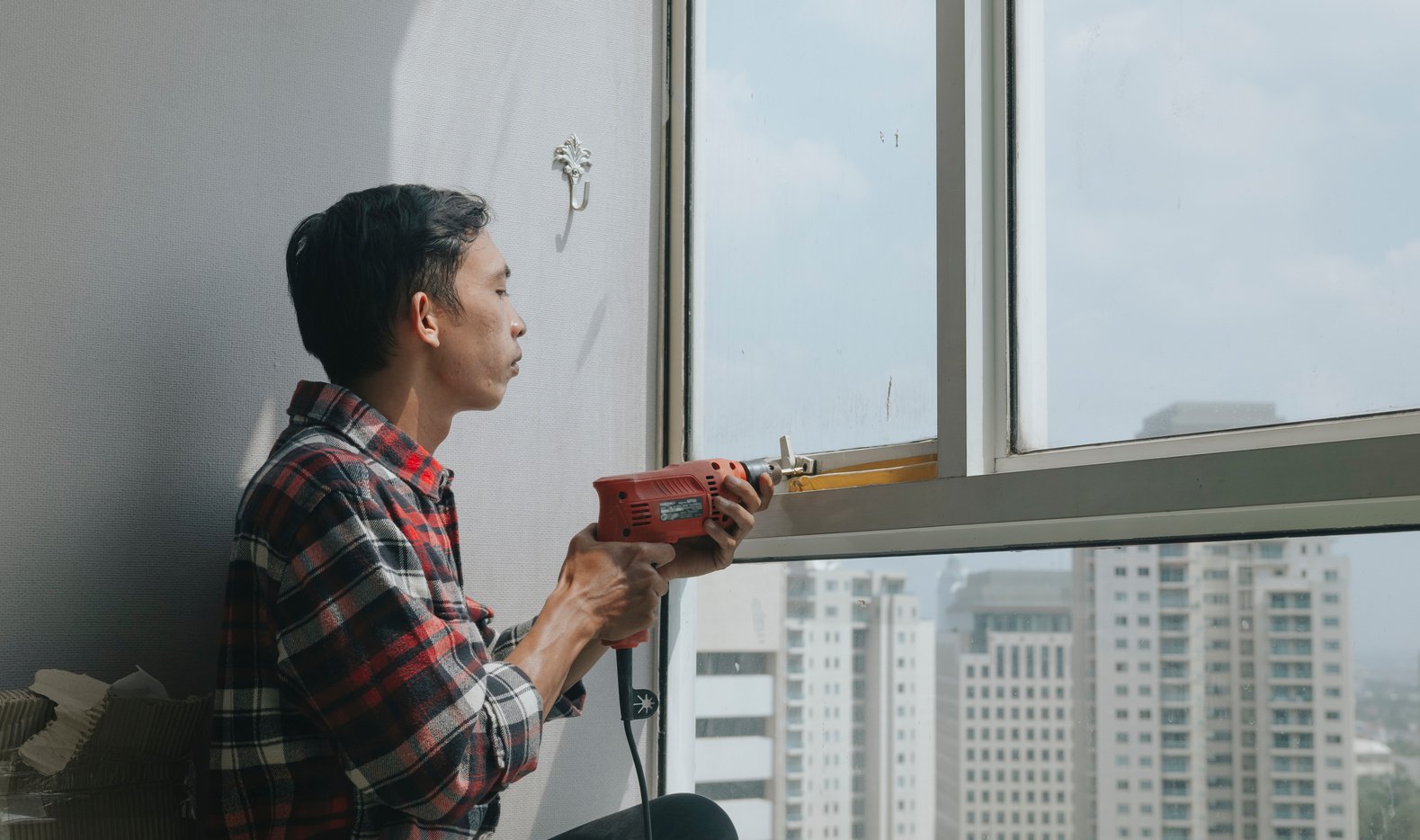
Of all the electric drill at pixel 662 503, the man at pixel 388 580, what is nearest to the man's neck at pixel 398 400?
the man at pixel 388 580

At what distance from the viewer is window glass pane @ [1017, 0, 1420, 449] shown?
1007mm

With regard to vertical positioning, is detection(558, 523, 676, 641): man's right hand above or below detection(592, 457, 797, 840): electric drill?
below

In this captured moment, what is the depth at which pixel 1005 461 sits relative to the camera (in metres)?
1.31

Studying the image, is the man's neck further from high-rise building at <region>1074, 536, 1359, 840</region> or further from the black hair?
high-rise building at <region>1074, 536, 1359, 840</region>

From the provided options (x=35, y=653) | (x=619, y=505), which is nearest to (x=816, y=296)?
(x=619, y=505)

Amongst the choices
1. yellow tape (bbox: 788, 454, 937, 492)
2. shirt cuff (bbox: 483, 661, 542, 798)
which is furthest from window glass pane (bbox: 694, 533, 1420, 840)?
shirt cuff (bbox: 483, 661, 542, 798)

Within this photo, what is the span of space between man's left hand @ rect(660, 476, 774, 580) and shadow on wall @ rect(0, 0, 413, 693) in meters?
0.55

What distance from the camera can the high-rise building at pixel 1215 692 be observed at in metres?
1.04

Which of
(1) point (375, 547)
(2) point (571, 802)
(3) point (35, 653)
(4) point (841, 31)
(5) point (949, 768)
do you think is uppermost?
(4) point (841, 31)

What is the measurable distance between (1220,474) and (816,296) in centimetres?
68

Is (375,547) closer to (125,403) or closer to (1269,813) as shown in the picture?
(125,403)

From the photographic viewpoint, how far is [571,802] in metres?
1.65

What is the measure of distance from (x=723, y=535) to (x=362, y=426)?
443 millimetres

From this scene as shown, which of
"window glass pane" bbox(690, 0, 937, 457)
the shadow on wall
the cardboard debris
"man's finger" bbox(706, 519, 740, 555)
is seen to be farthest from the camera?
"window glass pane" bbox(690, 0, 937, 457)
